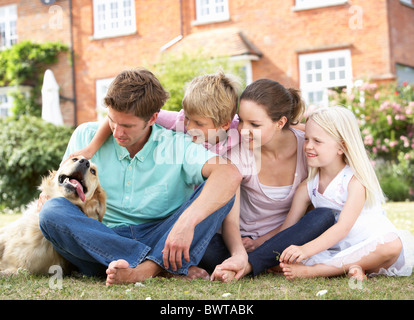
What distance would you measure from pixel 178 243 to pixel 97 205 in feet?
2.32

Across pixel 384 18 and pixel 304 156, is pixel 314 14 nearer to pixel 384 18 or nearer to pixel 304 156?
pixel 384 18

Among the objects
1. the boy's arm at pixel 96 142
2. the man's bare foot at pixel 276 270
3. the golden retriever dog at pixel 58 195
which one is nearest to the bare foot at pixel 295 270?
the man's bare foot at pixel 276 270

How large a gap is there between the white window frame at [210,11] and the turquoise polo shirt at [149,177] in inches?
477

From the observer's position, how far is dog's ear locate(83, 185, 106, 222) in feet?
10.7

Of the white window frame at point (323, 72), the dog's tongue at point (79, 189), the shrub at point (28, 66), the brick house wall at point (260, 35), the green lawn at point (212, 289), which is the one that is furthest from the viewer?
the shrub at point (28, 66)

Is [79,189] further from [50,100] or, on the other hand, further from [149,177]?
[50,100]

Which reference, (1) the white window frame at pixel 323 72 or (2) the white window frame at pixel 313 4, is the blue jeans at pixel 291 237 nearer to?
(1) the white window frame at pixel 323 72

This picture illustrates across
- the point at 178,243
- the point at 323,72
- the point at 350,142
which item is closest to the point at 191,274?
the point at 178,243

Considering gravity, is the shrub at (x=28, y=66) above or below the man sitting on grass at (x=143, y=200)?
above

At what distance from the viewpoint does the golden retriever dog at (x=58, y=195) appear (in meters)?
3.25

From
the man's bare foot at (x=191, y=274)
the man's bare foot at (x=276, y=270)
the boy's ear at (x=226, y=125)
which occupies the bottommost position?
the man's bare foot at (x=276, y=270)

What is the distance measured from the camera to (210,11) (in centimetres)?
1530

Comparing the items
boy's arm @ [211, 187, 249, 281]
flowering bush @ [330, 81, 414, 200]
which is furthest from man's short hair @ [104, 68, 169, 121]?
flowering bush @ [330, 81, 414, 200]

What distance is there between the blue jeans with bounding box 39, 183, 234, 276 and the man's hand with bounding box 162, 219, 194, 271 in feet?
0.26
